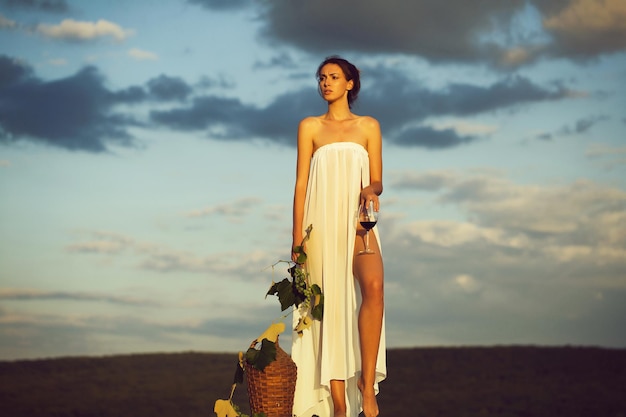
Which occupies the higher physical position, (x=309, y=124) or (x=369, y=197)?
(x=309, y=124)

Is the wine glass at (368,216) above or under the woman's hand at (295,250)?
above

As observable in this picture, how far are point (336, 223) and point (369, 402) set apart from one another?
1.36 metres

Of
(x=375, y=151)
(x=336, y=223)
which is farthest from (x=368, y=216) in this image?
(x=375, y=151)

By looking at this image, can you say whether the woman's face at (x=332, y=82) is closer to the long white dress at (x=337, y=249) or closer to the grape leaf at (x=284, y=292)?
the long white dress at (x=337, y=249)

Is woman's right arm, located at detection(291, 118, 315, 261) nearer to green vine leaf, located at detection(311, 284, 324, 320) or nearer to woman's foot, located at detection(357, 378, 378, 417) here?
green vine leaf, located at detection(311, 284, 324, 320)

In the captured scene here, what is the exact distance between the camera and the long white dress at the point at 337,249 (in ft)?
21.3

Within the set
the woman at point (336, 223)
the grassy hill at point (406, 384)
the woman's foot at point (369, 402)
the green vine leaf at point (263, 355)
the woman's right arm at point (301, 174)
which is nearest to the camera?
the woman's foot at point (369, 402)

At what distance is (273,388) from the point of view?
6.44 meters

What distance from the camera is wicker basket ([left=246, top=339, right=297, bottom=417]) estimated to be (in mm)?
6434

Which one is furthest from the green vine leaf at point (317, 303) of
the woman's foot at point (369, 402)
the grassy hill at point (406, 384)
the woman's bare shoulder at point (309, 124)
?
the grassy hill at point (406, 384)

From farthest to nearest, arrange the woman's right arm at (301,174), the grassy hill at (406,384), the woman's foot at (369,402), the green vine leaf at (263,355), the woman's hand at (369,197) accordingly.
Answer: the grassy hill at (406,384)
the woman's right arm at (301,174)
the green vine leaf at (263,355)
the woman's hand at (369,197)
the woman's foot at (369,402)

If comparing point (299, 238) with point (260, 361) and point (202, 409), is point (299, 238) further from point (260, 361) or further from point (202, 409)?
point (202, 409)

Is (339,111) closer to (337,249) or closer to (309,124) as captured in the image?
(309,124)

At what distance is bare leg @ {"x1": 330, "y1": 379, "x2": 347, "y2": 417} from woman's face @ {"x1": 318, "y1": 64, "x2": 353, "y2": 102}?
2182 millimetres
